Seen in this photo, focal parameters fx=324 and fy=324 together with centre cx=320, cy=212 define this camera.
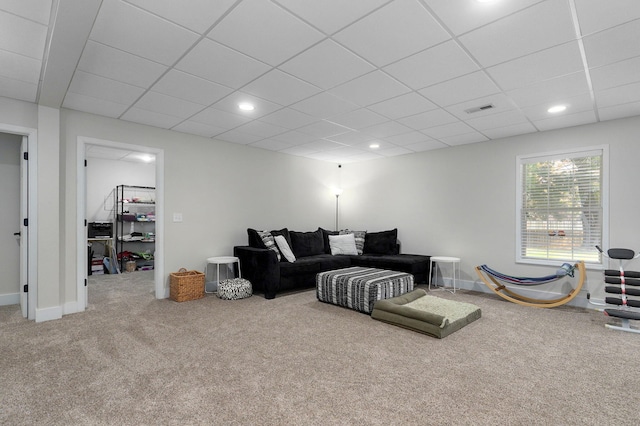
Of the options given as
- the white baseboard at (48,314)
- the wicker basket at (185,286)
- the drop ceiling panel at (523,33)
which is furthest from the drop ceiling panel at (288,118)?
the white baseboard at (48,314)

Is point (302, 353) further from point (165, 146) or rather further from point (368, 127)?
point (165, 146)

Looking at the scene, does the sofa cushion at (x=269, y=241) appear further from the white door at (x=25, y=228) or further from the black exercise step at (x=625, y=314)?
the black exercise step at (x=625, y=314)

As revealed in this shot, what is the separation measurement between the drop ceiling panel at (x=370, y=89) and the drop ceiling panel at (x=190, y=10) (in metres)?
1.34

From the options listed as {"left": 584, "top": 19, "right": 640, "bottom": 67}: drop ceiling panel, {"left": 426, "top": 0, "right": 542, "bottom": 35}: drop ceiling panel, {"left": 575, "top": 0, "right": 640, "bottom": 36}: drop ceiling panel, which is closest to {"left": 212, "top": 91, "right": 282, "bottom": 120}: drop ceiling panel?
{"left": 426, "top": 0, "right": 542, "bottom": 35}: drop ceiling panel

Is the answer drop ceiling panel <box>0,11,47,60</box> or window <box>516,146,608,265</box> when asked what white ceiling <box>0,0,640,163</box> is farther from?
window <box>516,146,608,265</box>

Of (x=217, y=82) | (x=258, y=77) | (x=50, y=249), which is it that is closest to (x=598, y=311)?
(x=258, y=77)

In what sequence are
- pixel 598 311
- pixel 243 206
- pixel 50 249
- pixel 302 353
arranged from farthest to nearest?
pixel 243 206 < pixel 598 311 < pixel 50 249 < pixel 302 353

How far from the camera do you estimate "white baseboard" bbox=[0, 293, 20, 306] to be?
13.4ft

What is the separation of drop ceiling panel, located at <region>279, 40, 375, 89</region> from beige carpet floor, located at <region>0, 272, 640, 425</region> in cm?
237

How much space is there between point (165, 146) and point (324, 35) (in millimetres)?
3199

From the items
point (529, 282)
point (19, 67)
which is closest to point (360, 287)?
point (529, 282)

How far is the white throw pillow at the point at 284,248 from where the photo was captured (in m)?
5.04

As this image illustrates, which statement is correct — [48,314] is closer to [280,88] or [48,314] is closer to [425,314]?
[280,88]

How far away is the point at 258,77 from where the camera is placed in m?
2.91
